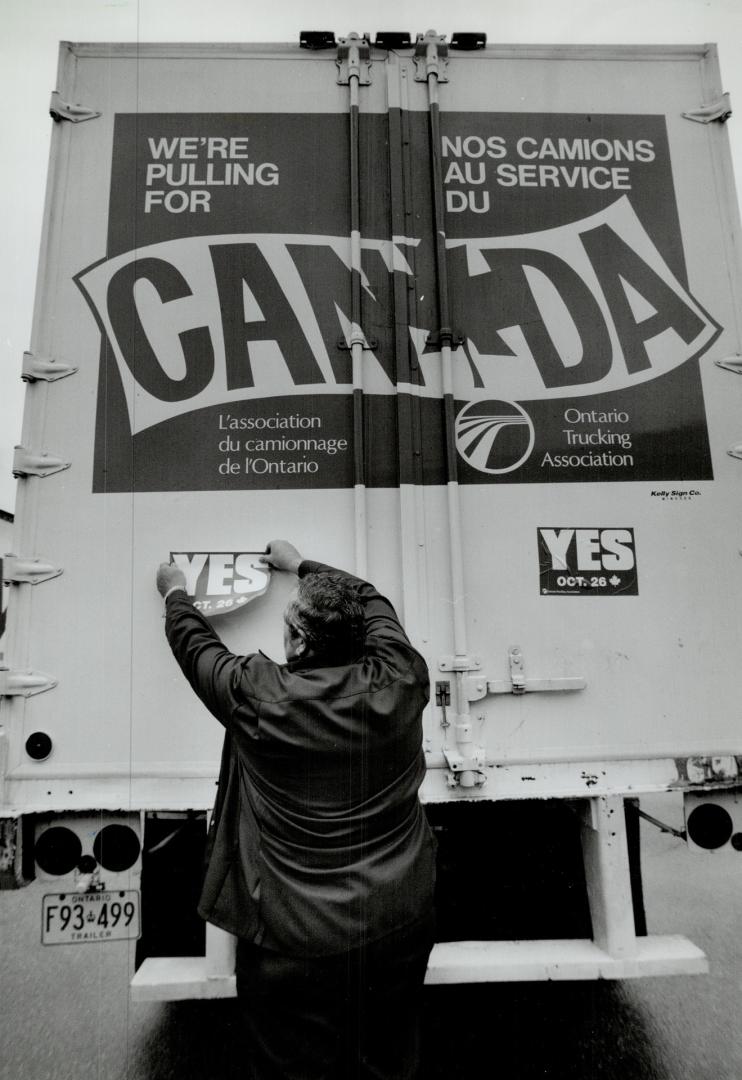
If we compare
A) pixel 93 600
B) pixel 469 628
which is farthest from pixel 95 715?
pixel 469 628

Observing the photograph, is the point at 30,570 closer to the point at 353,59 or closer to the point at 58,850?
the point at 58,850

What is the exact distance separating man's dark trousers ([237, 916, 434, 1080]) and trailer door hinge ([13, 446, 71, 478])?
1.71m

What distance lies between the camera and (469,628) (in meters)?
2.52

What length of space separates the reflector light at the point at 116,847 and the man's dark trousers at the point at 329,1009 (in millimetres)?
638

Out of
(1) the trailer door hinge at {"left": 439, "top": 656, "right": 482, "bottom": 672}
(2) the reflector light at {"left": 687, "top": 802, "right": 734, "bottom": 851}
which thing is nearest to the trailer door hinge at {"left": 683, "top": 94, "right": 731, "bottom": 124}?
(1) the trailer door hinge at {"left": 439, "top": 656, "right": 482, "bottom": 672}

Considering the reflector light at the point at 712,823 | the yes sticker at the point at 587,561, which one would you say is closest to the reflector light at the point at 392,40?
the yes sticker at the point at 587,561

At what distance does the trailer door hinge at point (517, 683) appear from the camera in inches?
96.4

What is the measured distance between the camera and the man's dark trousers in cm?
177

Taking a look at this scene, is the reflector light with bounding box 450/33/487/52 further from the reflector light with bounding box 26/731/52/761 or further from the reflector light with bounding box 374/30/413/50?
the reflector light with bounding box 26/731/52/761

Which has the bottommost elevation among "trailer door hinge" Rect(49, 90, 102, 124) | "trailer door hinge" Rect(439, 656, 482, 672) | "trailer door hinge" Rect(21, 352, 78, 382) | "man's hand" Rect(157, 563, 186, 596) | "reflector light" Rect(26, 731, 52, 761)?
"reflector light" Rect(26, 731, 52, 761)

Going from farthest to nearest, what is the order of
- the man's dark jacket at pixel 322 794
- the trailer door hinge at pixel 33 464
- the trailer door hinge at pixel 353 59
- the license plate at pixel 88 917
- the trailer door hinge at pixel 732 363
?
the trailer door hinge at pixel 353 59 → the trailer door hinge at pixel 732 363 → the trailer door hinge at pixel 33 464 → the license plate at pixel 88 917 → the man's dark jacket at pixel 322 794

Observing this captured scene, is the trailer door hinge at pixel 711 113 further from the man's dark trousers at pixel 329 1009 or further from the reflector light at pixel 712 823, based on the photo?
the man's dark trousers at pixel 329 1009

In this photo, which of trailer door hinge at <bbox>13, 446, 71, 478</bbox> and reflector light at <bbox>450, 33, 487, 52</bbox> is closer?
trailer door hinge at <bbox>13, 446, 71, 478</bbox>

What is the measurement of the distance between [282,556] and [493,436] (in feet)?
2.95
